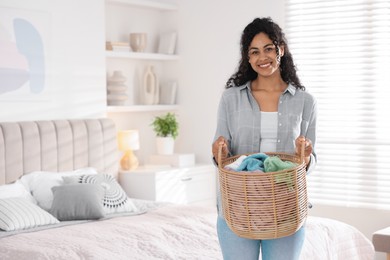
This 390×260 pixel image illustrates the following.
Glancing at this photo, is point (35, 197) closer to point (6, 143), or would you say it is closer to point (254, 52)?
point (6, 143)

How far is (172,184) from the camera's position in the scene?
514cm

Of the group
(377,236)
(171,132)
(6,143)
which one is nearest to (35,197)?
(6,143)

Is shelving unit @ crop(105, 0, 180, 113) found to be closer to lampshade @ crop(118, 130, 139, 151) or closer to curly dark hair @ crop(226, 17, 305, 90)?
lampshade @ crop(118, 130, 139, 151)

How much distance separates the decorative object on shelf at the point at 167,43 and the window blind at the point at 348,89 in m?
1.00

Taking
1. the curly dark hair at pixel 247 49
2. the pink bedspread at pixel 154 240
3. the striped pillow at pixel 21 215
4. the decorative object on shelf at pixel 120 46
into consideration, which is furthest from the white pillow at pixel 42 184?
the curly dark hair at pixel 247 49

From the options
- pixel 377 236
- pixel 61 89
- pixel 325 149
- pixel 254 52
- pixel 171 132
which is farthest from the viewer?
pixel 171 132

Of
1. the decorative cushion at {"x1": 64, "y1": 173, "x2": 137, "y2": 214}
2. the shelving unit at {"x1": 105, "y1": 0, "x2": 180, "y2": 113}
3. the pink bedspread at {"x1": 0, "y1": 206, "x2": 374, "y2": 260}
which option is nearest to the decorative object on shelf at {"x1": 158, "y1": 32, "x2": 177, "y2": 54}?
the shelving unit at {"x1": 105, "y1": 0, "x2": 180, "y2": 113}

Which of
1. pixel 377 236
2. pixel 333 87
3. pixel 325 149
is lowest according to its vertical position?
pixel 377 236

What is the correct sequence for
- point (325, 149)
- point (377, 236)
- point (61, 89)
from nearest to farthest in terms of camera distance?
point (377, 236)
point (61, 89)
point (325, 149)

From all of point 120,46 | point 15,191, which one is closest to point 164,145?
point 120,46

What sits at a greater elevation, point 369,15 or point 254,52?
point 369,15

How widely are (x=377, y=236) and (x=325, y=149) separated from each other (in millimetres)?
1242

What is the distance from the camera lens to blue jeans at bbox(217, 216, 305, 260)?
2342 millimetres

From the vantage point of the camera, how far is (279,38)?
252 cm
